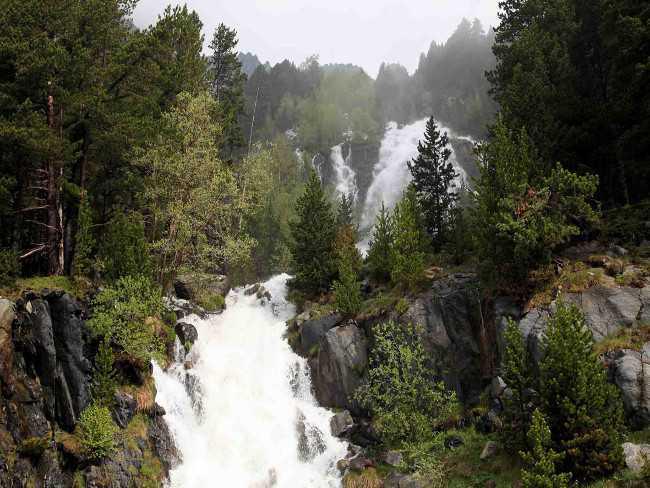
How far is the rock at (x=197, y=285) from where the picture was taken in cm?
3350

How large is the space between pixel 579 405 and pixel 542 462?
267 cm

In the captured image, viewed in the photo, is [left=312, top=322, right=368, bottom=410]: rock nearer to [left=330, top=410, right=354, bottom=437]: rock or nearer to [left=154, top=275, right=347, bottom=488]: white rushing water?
[left=330, top=410, right=354, bottom=437]: rock

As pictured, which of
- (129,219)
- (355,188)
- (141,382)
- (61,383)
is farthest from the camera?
(355,188)

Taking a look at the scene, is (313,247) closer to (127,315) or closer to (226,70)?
(127,315)

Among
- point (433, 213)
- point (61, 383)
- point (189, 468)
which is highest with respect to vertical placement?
point (433, 213)

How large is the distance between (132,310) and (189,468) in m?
8.82

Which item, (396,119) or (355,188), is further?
(396,119)

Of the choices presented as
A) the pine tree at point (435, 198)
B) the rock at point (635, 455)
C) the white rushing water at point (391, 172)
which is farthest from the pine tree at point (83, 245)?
the white rushing water at point (391, 172)

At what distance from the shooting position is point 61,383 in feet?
69.8

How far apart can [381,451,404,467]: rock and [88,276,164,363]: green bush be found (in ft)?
43.8

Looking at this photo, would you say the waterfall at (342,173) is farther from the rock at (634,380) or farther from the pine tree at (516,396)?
the rock at (634,380)

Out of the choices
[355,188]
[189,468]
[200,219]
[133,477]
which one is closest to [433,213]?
[200,219]

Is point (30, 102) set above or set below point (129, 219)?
above

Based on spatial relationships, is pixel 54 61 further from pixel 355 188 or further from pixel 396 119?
pixel 396 119
